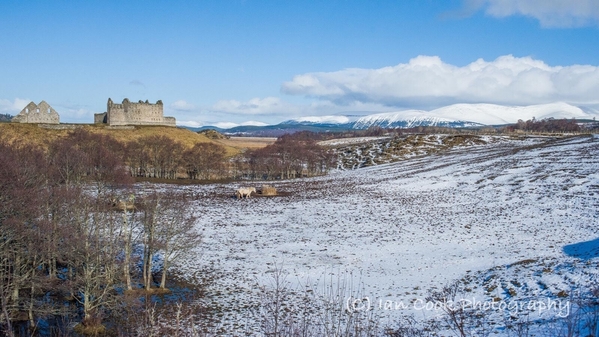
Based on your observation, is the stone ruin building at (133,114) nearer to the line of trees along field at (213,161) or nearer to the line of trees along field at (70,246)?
the line of trees along field at (213,161)

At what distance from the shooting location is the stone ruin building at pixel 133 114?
127 metres

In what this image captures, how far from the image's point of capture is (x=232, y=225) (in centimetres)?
4050

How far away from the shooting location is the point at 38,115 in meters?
114

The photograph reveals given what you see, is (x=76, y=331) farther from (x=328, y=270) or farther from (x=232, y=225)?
(x=232, y=225)

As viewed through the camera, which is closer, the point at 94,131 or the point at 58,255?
the point at 58,255

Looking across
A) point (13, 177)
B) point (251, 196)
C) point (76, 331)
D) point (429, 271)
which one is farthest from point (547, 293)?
point (251, 196)

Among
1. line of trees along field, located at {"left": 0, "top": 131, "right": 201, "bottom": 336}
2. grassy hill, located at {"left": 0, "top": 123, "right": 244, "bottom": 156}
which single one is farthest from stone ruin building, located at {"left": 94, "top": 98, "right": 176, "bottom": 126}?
line of trees along field, located at {"left": 0, "top": 131, "right": 201, "bottom": 336}

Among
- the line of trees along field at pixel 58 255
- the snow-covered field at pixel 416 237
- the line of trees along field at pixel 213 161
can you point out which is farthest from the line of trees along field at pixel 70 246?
the line of trees along field at pixel 213 161

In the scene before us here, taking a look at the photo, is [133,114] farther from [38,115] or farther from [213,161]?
[213,161]

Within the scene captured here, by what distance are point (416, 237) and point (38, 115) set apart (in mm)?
116499


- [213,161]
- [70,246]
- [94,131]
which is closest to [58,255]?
[70,246]

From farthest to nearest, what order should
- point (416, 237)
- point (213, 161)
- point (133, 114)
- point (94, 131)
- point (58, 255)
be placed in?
point (133, 114)
point (94, 131)
point (213, 161)
point (416, 237)
point (58, 255)

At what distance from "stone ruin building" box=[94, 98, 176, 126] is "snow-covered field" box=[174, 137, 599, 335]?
79.6 m

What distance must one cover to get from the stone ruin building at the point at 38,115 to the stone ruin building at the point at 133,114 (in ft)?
49.8
